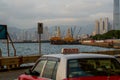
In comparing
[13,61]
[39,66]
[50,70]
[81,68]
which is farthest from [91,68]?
[13,61]

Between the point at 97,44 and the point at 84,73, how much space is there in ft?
513

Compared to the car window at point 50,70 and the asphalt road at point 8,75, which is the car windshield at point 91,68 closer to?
the car window at point 50,70

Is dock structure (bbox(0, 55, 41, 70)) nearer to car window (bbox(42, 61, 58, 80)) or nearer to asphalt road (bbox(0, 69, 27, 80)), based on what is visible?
asphalt road (bbox(0, 69, 27, 80))

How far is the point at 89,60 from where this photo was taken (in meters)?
7.66

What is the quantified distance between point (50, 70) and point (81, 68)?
27.2 inches

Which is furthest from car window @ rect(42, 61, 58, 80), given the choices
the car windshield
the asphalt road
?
the asphalt road

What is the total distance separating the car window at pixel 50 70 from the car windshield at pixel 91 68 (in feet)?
1.22

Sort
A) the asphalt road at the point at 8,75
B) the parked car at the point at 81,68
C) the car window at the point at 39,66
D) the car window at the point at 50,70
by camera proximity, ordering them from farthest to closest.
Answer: the asphalt road at the point at 8,75 → the car window at the point at 39,66 → the car window at the point at 50,70 → the parked car at the point at 81,68

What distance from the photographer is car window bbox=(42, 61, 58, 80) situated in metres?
7.71

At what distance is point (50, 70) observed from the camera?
7.88 meters

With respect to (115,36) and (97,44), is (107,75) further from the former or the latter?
(115,36)

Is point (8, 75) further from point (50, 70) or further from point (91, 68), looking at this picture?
point (91, 68)

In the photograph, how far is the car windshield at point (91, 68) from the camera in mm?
7449

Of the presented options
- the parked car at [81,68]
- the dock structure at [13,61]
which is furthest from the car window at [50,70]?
the dock structure at [13,61]
